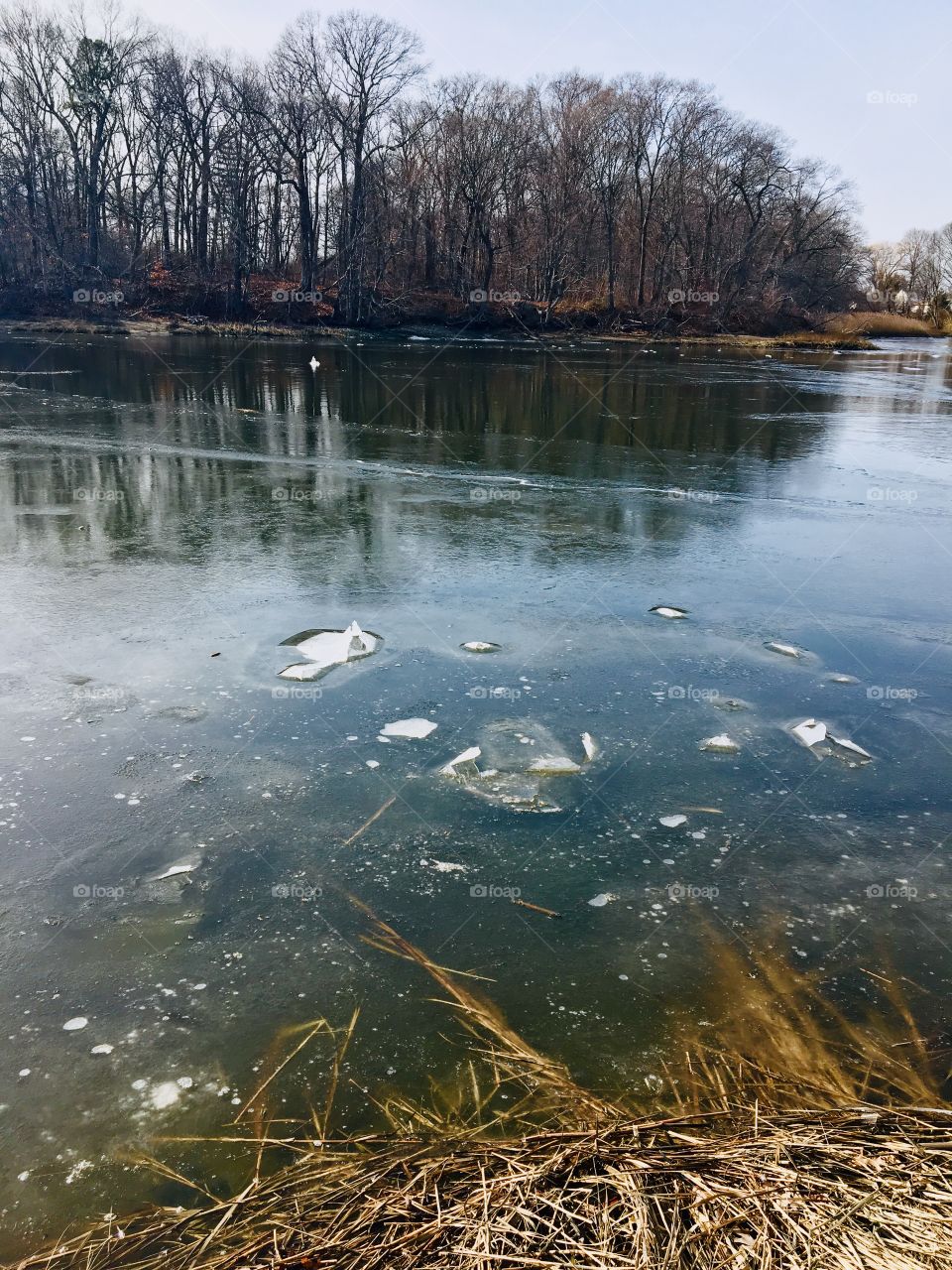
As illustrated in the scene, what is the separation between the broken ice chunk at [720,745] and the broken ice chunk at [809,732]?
0.42 metres

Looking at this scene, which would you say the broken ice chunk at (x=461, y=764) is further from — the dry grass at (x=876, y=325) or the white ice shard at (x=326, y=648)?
the dry grass at (x=876, y=325)

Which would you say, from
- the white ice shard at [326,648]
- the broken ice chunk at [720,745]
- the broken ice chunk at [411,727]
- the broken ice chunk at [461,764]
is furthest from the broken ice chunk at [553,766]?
the white ice shard at [326,648]

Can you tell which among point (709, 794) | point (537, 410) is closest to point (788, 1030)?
point (709, 794)

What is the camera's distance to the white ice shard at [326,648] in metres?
6.04

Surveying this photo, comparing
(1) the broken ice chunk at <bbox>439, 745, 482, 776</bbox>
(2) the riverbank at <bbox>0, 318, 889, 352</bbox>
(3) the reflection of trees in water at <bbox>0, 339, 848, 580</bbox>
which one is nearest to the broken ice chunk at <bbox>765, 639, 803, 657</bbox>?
(3) the reflection of trees in water at <bbox>0, 339, 848, 580</bbox>

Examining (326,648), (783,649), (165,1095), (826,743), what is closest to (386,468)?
(326,648)

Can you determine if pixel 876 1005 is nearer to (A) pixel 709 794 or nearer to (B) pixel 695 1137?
(B) pixel 695 1137

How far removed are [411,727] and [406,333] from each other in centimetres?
4441

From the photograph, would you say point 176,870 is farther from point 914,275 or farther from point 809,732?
point 914,275

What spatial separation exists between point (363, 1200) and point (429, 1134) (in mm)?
338

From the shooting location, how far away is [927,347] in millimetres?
56062

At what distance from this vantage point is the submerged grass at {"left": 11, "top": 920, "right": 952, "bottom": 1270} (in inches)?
87.0

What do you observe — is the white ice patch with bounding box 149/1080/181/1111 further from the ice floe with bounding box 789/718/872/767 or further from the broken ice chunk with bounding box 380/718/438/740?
the ice floe with bounding box 789/718/872/767

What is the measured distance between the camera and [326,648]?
6.40m
